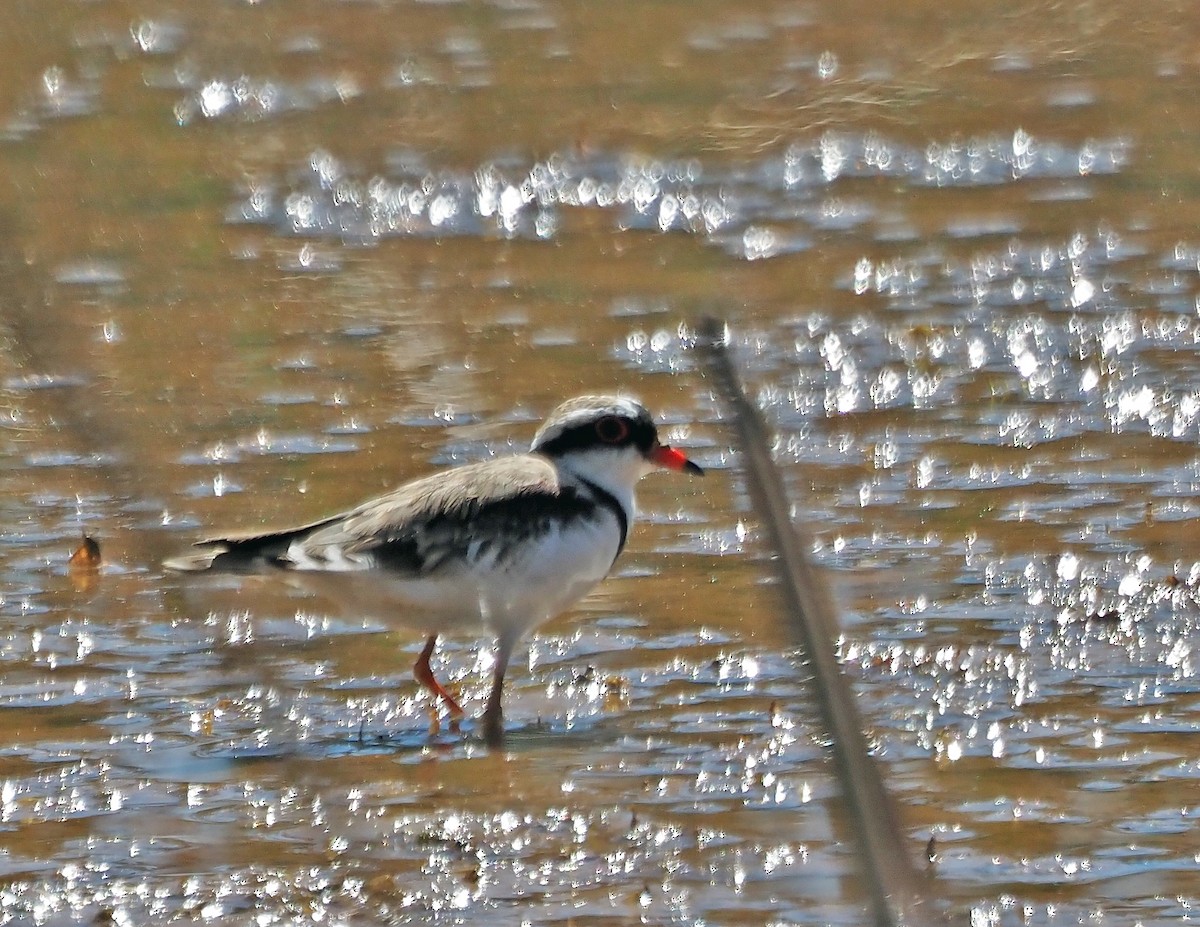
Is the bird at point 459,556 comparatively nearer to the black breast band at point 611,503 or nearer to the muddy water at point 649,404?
the black breast band at point 611,503

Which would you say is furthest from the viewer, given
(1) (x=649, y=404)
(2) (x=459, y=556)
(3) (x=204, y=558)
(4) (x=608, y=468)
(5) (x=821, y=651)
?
(1) (x=649, y=404)

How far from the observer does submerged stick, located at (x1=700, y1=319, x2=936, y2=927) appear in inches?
80.0

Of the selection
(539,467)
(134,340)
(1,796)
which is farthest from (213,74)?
(1,796)

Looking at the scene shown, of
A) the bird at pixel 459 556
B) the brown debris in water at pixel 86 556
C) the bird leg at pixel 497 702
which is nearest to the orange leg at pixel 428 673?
the bird at pixel 459 556

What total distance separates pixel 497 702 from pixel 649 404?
340 cm

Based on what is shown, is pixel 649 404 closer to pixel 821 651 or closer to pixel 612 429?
pixel 612 429

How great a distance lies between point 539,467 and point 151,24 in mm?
12683

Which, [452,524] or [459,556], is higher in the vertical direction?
[452,524]

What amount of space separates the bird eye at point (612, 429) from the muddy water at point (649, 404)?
2.17 feet

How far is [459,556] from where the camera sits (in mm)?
7117

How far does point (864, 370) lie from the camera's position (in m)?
10.7

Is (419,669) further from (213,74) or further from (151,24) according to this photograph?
(151,24)

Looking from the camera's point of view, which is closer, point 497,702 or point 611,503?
point 497,702

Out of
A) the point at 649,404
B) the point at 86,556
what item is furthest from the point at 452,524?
the point at 649,404
